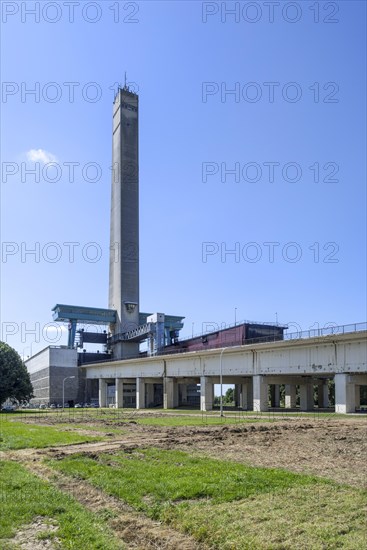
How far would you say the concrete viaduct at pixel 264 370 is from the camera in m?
50.4

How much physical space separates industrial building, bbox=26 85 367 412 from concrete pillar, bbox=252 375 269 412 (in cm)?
12

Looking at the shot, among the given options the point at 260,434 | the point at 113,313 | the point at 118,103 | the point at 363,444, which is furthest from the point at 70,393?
the point at 363,444

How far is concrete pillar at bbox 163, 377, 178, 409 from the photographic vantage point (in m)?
83.1

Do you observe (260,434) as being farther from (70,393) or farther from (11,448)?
(70,393)

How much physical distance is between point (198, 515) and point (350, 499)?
3.25m

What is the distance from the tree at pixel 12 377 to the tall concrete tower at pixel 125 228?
4375 cm

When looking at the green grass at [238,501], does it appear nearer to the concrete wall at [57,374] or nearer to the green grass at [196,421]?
A: the green grass at [196,421]

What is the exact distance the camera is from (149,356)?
314 ft

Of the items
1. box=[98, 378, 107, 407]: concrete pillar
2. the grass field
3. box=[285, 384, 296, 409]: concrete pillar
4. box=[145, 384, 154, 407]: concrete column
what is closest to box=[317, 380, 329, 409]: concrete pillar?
box=[285, 384, 296, 409]: concrete pillar

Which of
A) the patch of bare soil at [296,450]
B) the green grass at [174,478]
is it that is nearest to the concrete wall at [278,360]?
the patch of bare soil at [296,450]

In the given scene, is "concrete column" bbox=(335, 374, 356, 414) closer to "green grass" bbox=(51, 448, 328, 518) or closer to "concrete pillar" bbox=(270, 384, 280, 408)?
"green grass" bbox=(51, 448, 328, 518)

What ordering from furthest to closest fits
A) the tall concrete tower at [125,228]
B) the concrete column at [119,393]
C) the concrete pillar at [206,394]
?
the tall concrete tower at [125,228]
the concrete column at [119,393]
the concrete pillar at [206,394]

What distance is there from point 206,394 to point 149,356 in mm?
25869

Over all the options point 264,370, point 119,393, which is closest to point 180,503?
point 264,370
